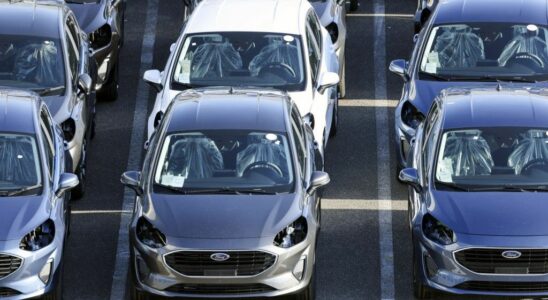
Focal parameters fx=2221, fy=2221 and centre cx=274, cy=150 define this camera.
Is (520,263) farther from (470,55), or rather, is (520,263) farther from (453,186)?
(470,55)

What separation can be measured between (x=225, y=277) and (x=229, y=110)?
2.39 meters

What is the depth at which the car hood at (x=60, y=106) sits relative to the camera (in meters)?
22.9

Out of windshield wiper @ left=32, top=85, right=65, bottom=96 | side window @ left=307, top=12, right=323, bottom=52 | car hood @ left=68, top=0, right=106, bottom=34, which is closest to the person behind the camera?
windshield wiper @ left=32, top=85, right=65, bottom=96

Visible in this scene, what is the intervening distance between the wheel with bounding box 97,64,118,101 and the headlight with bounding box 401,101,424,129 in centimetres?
403

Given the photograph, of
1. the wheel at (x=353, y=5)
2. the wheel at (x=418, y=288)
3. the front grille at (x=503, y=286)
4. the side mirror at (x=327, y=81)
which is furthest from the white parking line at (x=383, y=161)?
the front grille at (x=503, y=286)

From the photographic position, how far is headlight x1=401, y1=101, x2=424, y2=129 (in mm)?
23109

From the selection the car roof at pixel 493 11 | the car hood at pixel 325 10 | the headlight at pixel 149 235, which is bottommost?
the headlight at pixel 149 235

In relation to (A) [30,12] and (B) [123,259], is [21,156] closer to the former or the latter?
(B) [123,259]

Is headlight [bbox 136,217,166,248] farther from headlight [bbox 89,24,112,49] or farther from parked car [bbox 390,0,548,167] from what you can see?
headlight [bbox 89,24,112,49]

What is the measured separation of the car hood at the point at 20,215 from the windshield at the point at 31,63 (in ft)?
11.3

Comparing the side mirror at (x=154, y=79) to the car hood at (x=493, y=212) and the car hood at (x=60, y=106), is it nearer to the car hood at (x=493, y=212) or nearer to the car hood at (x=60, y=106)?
the car hood at (x=60, y=106)

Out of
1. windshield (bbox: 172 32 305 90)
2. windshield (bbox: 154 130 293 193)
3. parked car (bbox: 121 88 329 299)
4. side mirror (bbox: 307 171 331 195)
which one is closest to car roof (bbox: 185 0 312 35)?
windshield (bbox: 172 32 305 90)

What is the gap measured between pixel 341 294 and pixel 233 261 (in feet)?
5.72

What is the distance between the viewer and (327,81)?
2325cm
